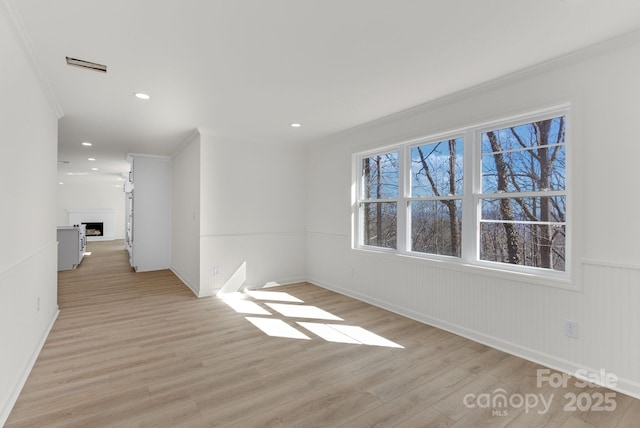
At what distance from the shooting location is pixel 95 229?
12.6 m

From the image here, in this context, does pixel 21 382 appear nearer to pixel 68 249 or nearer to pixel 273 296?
pixel 273 296

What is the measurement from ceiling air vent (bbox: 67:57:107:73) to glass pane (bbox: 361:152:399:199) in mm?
3301

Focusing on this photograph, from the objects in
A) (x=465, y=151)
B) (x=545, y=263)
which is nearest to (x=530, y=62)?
(x=465, y=151)

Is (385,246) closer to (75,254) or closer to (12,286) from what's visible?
(12,286)

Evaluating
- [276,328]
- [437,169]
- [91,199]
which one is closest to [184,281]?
[276,328]

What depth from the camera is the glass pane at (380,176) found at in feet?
14.0

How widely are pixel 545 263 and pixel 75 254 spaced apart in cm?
835

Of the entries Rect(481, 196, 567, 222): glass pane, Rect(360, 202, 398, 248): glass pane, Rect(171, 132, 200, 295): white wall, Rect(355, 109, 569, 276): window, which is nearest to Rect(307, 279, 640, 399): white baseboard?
Rect(355, 109, 569, 276): window

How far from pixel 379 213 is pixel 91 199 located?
12940mm

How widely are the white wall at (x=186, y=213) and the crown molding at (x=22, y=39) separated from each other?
198cm

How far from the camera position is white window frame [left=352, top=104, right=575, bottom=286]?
8.50 feet

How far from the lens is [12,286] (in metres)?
2.12

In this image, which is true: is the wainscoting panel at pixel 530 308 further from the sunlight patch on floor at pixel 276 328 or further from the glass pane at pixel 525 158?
the sunlight patch on floor at pixel 276 328

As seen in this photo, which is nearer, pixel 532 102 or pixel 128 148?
pixel 532 102
